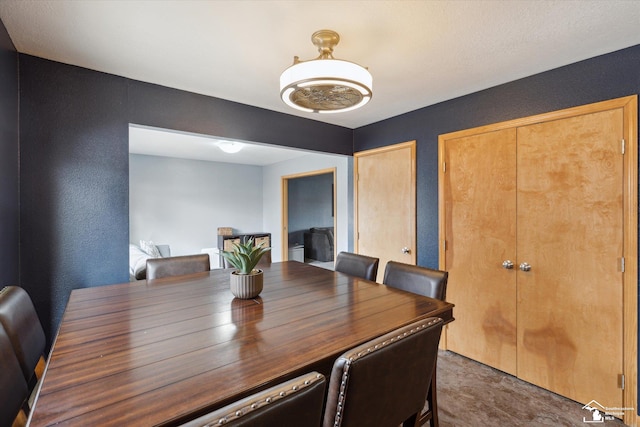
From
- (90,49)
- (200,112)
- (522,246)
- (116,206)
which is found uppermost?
(90,49)

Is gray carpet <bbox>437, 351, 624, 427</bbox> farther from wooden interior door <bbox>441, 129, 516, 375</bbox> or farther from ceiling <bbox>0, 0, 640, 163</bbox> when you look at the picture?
ceiling <bbox>0, 0, 640, 163</bbox>

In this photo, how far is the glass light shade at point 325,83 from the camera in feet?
4.41

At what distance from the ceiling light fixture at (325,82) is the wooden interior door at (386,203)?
1.56 metres

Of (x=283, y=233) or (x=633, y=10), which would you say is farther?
(x=283, y=233)

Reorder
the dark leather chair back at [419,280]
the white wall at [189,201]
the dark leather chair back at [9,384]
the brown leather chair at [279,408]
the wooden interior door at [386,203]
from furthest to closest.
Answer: the white wall at [189,201], the wooden interior door at [386,203], the dark leather chair back at [419,280], the dark leather chair back at [9,384], the brown leather chair at [279,408]

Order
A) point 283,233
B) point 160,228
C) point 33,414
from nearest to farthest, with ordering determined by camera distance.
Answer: point 33,414
point 160,228
point 283,233

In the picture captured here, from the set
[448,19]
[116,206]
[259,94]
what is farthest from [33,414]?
[259,94]

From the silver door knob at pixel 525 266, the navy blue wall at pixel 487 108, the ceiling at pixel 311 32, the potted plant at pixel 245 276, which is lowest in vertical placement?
the silver door knob at pixel 525 266

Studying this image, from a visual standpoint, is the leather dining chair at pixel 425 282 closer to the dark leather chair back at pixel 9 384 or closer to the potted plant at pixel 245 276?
the potted plant at pixel 245 276

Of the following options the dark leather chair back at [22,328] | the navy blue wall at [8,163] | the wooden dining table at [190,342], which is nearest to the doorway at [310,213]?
the wooden dining table at [190,342]

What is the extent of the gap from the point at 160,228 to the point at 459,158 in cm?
492

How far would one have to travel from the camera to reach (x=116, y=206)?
222cm

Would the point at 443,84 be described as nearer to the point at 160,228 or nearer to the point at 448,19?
the point at 448,19

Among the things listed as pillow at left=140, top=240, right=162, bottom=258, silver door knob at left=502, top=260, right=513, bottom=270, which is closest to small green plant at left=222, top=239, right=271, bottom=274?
silver door knob at left=502, top=260, right=513, bottom=270
